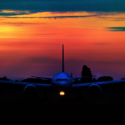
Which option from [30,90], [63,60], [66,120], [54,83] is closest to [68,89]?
[54,83]

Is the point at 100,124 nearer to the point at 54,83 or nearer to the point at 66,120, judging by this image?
the point at 66,120

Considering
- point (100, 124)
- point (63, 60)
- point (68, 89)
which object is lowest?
point (100, 124)

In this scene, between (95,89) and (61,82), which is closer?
(61,82)

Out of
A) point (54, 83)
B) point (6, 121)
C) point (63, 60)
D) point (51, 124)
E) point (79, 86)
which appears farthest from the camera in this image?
point (63, 60)

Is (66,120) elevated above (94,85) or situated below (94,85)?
below

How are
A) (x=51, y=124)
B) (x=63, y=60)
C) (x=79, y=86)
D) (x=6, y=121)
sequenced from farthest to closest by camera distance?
(x=63, y=60)
(x=79, y=86)
(x=6, y=121)
(x=51, y=124)

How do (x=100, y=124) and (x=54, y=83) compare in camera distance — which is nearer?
(x=100, y=124)

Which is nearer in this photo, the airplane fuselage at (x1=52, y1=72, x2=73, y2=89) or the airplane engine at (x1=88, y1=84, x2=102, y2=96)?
the airplane fuselage at (x1=52, y1=72, x2=73, y2=89)

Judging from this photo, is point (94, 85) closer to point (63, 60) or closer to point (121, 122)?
point (63, 60)

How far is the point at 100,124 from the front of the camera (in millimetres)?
13094

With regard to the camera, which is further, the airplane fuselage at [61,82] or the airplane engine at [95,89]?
the airplane engine at [95,89]

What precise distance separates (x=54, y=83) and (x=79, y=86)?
201 inches

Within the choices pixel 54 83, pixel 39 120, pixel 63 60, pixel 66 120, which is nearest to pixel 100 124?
pixel 66 120

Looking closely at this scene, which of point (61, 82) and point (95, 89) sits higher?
point (61, 82)
